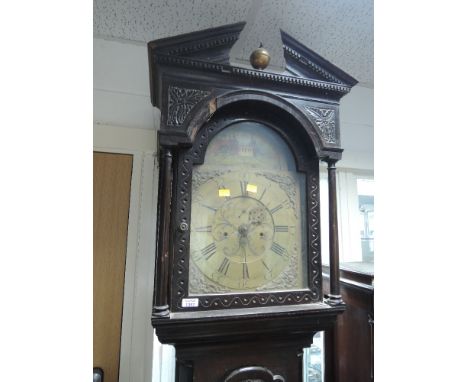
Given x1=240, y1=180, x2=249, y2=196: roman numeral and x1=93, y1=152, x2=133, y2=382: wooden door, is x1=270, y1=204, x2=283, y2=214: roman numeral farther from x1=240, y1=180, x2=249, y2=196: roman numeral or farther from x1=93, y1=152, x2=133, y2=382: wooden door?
x1=93, y1=152, x2=133, y2=382: wooden door

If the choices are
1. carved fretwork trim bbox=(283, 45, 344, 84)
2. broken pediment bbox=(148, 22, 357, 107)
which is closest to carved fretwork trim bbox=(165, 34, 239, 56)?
broken pediment bbox=(148, 22, 357, 107)

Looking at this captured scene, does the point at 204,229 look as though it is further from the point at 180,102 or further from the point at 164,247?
the point at 180,102

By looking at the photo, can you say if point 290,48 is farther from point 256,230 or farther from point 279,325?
point 279,325

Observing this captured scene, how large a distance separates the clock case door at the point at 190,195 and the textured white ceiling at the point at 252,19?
552mm

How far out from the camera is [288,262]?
0.70m

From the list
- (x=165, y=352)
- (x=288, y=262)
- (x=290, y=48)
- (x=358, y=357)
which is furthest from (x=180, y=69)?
(x=358, y=357)

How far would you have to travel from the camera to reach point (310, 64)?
2.45 feet

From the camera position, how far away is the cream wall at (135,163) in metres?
0.97

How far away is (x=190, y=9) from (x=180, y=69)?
1.67ft

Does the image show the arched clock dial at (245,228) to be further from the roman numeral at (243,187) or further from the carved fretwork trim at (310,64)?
the carved fretwork trim at (310,64)

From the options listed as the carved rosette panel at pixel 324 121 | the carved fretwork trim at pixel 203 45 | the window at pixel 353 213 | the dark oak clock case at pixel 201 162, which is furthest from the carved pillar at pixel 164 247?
the window at pixel 353 213

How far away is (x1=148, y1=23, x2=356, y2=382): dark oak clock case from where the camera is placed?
62 centimetres

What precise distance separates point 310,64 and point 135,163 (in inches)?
28.7
